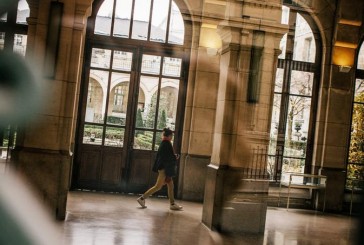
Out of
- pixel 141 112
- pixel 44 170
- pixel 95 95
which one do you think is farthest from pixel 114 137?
pixel 44 170

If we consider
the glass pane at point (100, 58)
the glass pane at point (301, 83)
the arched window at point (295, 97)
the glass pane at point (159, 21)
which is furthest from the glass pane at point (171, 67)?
the glass pane at point (301, 83)

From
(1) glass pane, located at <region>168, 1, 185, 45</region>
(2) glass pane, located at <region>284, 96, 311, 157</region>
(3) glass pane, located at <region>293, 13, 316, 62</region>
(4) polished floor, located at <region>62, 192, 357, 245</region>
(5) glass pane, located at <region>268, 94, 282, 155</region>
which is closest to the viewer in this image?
(4) polished floor, located at <region>62, 192, 357, 245</region>

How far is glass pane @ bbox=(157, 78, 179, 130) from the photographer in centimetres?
948

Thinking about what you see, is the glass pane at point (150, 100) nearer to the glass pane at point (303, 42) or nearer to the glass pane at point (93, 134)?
the glass pane at point (93, 134)

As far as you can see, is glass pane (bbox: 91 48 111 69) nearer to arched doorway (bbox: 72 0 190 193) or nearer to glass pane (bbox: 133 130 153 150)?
arched doorway (bbox: 72 0 190 193)

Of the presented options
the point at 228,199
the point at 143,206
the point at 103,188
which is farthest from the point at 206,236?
the point at 103,188

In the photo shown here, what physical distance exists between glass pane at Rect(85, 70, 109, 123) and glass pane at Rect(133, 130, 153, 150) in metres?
0.78

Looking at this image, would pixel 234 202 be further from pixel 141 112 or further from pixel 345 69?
pixel 345 69

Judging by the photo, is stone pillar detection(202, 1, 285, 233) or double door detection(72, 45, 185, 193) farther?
double door detection(72, 45, 185, 193)

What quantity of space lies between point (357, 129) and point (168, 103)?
412 cm

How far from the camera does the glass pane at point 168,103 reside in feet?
31.1

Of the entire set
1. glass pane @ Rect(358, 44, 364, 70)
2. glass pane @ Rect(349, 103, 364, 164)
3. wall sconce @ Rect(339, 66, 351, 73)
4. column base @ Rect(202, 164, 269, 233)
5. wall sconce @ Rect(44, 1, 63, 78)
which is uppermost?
glass pane @ Rect(358, 44, 364, 70)

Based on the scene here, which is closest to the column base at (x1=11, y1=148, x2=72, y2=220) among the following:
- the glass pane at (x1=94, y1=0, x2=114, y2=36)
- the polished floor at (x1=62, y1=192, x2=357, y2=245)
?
the polished floor at (x1=62, y1=192, x2=357, y2=245)

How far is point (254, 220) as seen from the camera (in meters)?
6.43
